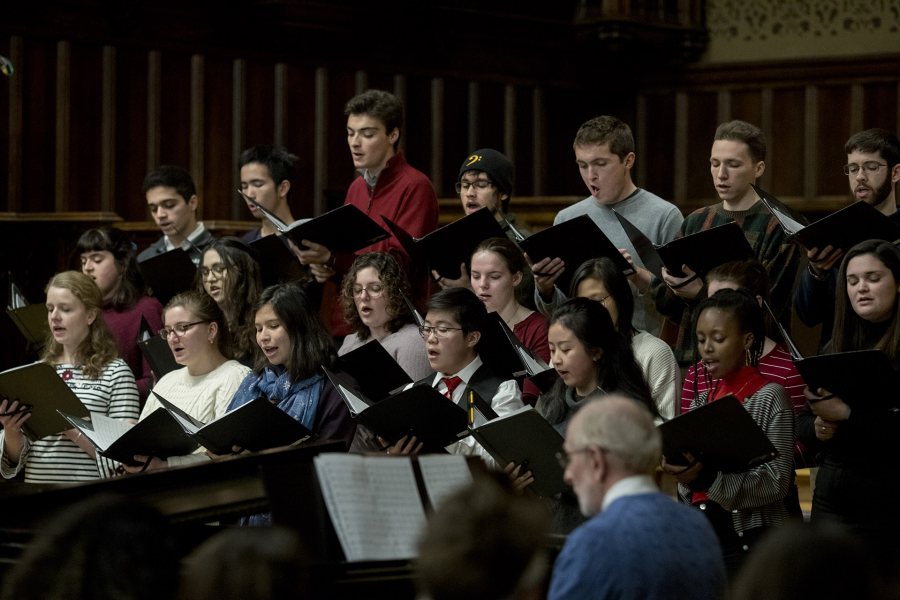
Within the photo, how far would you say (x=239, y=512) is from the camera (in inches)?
139

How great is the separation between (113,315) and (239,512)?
2441 mm

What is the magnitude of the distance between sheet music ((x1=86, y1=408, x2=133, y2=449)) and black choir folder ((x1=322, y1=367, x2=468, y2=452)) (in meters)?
0.72

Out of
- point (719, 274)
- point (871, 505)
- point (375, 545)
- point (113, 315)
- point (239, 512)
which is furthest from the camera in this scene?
point (113, 315)

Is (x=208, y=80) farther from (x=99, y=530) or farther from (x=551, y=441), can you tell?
(x=99, y=530)

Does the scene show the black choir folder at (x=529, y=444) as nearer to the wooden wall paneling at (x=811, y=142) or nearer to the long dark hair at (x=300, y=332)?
the long dark hair at (x=300, y=332)

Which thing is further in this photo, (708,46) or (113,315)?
(708,46)

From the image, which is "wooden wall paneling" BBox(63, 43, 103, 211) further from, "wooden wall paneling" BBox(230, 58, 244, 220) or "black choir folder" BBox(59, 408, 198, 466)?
"black choir folder" BBox(59, 408, 198, 466)

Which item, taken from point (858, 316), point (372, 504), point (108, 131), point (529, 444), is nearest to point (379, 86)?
point (108, 131)

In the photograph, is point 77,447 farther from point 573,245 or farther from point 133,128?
point 133,128

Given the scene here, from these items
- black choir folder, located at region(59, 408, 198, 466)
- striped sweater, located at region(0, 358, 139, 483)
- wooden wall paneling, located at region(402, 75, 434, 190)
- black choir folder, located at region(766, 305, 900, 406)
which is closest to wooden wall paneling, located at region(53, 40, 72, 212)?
wooden wall paneling, located at region(402, 75, 434, 190)

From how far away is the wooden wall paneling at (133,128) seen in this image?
7.61 m

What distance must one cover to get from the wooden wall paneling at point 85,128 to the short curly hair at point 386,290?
9.25 feet

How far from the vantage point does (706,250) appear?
14.7 feet

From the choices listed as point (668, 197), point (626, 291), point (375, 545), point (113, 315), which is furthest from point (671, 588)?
point (668, 197)
